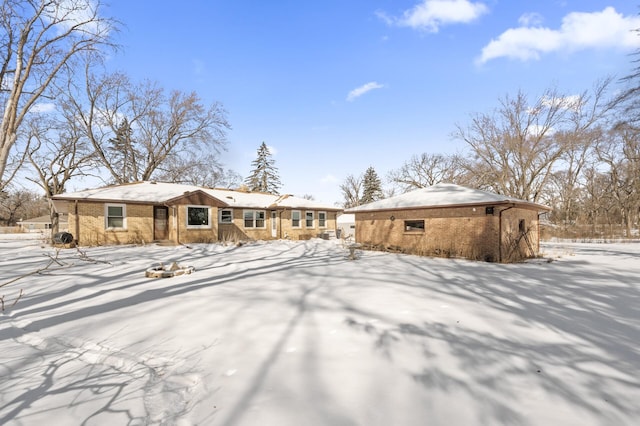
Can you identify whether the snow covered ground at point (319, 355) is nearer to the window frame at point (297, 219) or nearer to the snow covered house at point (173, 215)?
the snow covered house at point (173, 215)

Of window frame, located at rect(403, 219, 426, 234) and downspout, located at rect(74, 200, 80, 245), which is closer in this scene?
window frame, located at rect(403, 219, 426, 234)

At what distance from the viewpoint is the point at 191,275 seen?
8312 millimetres

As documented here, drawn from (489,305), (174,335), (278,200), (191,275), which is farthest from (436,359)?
(278,200)

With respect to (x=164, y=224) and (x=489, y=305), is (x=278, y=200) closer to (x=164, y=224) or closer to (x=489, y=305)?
(x=164, y=224)

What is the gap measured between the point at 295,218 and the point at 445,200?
13.1m

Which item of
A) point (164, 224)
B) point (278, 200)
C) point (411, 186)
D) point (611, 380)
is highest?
point (411, 186)

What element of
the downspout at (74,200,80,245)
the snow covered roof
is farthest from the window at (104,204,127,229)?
the downspout at (74,200,80,245)

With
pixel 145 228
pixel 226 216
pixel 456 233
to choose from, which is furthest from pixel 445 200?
pixel 145 228

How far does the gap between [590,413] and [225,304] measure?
510 cm

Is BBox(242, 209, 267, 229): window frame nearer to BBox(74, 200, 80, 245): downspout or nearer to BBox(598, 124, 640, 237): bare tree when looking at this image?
BBox(74, 200, 80, 245): downspout

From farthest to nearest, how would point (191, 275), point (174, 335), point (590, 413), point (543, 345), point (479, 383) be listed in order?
point (191, 275), point (174, 335), point (543, 345), point (479, 383), point (590, 413)

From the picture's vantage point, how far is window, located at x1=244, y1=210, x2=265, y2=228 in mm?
21766

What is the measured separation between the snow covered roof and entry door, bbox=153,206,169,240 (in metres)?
0.80

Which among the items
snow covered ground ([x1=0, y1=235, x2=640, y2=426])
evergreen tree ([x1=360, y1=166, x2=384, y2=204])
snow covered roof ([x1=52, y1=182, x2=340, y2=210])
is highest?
evergreen tree ([x1=360, y1=166, x2=384, y2=204])
